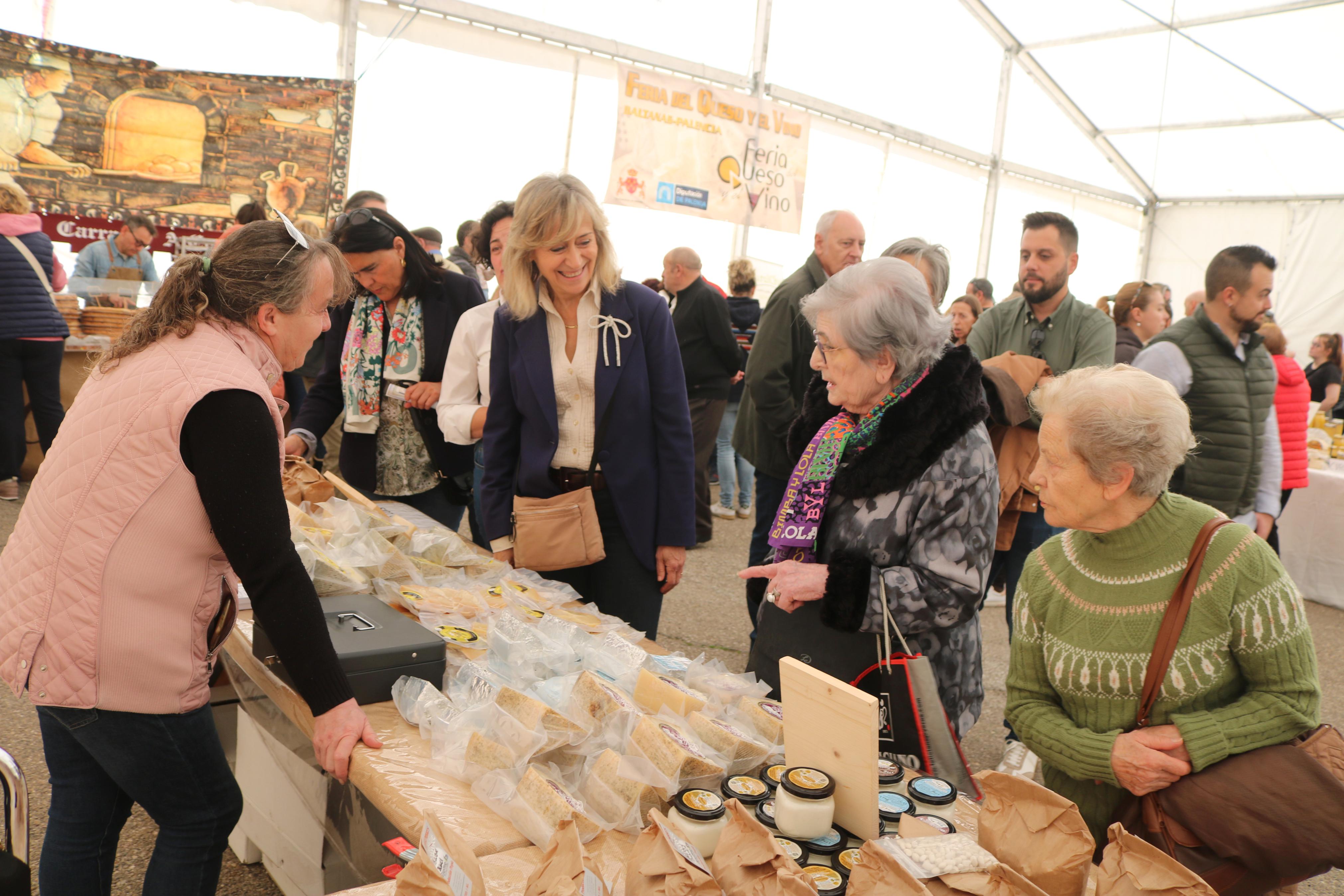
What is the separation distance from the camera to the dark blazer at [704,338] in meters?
5.45

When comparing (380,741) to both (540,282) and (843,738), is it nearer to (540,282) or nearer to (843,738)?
(843,738)

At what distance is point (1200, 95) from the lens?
11586 millimetres

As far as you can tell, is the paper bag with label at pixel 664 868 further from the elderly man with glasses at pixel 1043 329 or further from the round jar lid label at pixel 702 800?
the elderly man with glasses at pixel 1043 329

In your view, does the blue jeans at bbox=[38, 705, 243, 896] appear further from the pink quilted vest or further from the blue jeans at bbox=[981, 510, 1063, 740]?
the blue jeans at bbox=[981, 510, 1063, 740]

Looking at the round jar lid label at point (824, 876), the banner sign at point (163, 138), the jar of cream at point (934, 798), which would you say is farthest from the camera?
the banner sign at point (163, 138)

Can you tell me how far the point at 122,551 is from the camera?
1.33 m

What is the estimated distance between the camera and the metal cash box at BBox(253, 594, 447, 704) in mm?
1589

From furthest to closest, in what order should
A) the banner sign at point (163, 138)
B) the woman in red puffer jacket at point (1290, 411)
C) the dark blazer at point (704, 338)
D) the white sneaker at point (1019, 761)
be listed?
the banner sign at point (163, 138)
the dark blazer at point (704, 338)
the woman in red puffer jacket at point (1290, 411)
the white sneaker at point (1019, 761)

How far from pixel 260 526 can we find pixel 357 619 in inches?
17.3

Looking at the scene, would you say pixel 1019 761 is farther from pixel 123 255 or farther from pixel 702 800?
pixel 123 255

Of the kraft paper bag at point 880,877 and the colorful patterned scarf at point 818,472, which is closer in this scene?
the kraft paper bag at point 880,877

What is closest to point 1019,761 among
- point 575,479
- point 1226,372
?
point 1226,372

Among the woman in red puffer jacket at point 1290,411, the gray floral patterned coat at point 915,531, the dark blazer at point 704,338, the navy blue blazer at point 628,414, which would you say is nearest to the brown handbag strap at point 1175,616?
the gray floral patterned coat at point 915,531

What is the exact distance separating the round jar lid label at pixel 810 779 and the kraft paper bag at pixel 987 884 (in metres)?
0.23
